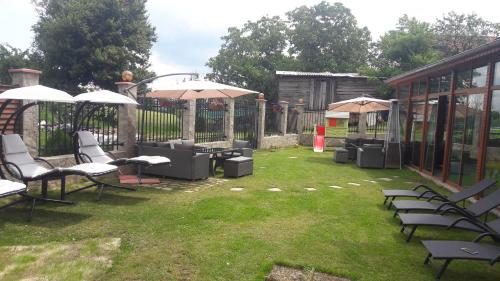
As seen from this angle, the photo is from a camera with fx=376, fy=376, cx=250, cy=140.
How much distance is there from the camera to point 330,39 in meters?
37.0

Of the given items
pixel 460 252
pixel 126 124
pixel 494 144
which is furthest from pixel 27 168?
pixel 494 144

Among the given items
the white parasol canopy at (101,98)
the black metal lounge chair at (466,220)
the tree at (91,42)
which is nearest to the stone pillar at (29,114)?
the white parasol canopy at (101,98)

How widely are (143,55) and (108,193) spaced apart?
22301 millimetres

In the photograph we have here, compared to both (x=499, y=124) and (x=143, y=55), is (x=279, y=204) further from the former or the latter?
(x=143, y=55)

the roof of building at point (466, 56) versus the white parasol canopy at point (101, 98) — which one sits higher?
the roof of building at point (466, 56)

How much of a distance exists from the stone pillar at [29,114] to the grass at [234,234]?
4.47 feet

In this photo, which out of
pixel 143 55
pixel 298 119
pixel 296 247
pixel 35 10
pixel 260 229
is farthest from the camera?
pixel 35 10

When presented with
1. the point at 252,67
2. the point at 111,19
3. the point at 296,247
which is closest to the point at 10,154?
the point at 296,247

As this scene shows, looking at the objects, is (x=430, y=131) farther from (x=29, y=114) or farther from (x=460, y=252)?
(x=29, y=114)

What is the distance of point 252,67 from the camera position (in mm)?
33219

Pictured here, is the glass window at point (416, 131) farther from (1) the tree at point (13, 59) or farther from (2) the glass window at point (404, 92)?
(1) the tree at point (13, 59)

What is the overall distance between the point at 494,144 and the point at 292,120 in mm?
13333

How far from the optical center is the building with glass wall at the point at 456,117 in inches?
275

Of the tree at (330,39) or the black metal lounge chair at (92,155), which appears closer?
the black metal lounge chair at (92,155)
